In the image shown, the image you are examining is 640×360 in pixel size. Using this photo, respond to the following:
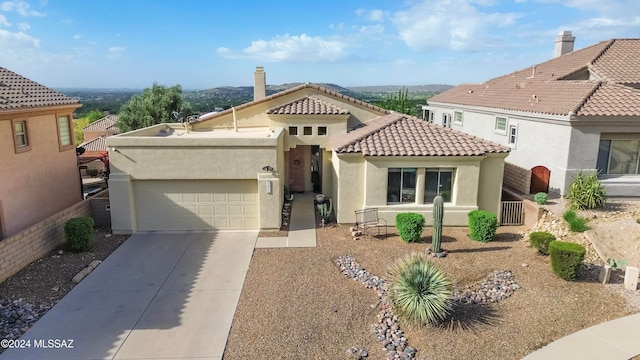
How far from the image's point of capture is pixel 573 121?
18.2m

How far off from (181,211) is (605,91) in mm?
19808

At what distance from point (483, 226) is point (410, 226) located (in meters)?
2.74

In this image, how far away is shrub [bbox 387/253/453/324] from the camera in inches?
413

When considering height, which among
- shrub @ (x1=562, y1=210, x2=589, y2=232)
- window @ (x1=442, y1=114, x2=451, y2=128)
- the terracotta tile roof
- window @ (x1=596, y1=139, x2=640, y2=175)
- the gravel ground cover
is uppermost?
the terracotta tile roof

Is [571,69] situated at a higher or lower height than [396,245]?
higher

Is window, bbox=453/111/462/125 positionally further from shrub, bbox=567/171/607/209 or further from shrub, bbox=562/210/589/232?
shrub, bbox=562/210/589/232

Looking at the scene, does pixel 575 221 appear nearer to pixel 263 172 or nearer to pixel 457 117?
pixel 263 172

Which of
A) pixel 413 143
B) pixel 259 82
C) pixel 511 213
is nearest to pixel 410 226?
pixel 413 143

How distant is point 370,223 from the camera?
17844 millimetres

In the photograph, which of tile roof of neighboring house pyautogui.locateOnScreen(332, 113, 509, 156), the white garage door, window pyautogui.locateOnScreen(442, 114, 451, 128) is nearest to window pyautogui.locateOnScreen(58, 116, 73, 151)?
the white garage door

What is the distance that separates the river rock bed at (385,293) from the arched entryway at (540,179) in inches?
308

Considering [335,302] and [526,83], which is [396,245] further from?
[526,83]

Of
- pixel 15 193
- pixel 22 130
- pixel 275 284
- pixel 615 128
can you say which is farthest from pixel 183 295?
pixel 615 128

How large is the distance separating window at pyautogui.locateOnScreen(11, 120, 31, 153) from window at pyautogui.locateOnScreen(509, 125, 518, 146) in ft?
76.4
